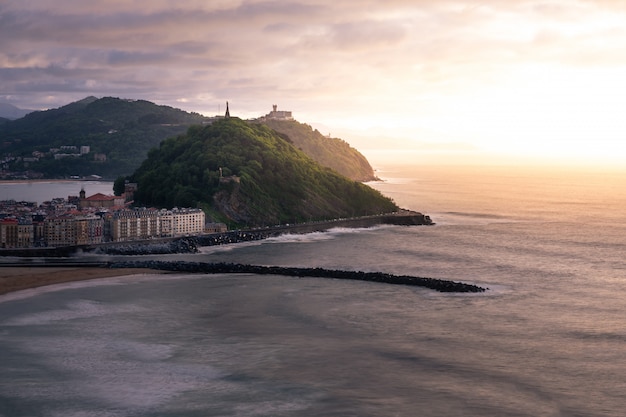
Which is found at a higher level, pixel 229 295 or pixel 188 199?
pixel 188 199

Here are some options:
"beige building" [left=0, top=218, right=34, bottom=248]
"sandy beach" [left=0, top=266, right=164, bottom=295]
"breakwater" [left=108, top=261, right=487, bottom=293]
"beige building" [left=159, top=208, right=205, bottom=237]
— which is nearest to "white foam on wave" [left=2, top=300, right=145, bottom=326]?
"sandy beach" [left=0, top=266, right=164, bottom=295]

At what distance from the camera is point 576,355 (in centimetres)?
4009

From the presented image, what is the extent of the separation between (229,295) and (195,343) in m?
14.9

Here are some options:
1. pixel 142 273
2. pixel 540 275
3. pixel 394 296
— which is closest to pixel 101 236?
→ pixel 142 273

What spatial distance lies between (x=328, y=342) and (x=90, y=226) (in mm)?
49709

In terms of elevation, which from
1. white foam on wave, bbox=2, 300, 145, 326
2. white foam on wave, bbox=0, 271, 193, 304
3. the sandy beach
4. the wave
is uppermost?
the wave

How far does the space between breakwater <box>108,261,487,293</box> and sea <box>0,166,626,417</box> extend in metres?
1.90

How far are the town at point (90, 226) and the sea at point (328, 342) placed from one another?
616 centimetres

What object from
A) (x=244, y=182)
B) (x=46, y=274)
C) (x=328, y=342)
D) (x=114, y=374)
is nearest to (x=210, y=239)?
(x=244, y=182)

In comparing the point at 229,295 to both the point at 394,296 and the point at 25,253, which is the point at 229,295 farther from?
the point at 25,253

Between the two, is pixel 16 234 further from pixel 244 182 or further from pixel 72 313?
pixel 244 182

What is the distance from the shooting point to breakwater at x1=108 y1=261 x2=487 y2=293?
5948cm

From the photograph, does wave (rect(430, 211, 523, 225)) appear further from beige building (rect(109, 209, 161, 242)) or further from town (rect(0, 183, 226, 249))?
beige building (rect(109, 209, 161, 242))

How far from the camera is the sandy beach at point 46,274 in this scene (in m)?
60.6
